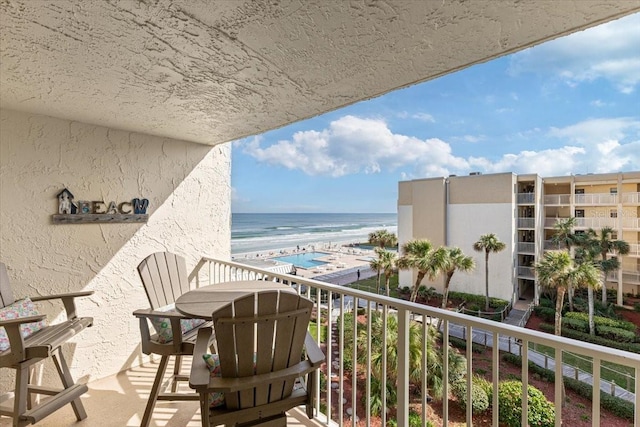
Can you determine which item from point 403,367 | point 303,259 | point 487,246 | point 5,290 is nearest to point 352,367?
point 403,367

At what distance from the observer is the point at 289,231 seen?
31.2 metres

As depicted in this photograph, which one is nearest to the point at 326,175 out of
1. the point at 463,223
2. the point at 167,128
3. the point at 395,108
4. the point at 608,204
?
the point at 395,108

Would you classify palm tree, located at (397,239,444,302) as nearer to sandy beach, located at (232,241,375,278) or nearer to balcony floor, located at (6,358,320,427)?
sandy beach, located at (232,241,375,278)

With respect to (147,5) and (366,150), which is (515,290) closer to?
(147,5)

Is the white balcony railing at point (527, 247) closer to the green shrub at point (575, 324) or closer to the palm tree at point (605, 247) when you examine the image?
the palm tree at point (605, 247)

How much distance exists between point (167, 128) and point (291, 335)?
2380mm

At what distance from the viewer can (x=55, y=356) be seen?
2.14 meters

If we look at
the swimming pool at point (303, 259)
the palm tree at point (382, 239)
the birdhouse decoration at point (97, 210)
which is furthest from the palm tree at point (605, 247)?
the birdhouse decoration at point (97, 210)

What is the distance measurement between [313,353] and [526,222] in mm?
19019

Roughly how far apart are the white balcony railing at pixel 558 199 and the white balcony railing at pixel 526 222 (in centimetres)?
197

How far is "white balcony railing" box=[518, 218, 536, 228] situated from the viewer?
16.5m

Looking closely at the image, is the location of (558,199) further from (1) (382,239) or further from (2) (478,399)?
(2) (478,399)

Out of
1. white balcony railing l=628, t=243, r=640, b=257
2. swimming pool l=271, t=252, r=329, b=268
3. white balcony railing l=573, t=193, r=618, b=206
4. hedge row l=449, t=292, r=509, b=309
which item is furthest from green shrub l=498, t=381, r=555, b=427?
swimming pool l=271, t=252, r=329, b=268

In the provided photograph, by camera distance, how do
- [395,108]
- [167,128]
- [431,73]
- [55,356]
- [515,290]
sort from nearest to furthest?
1. [431,73]
2. [55,356]
3. [167,128]
4. [515,290]
5. [395,108]
